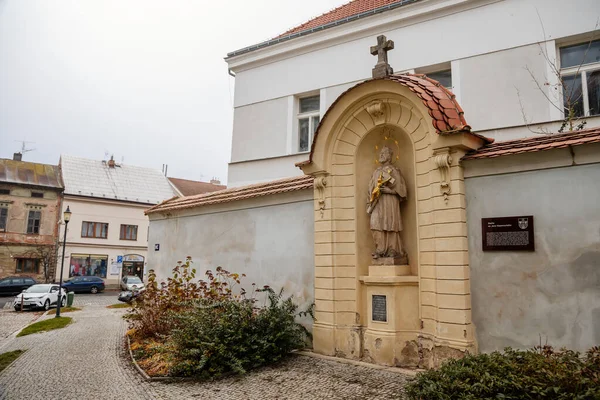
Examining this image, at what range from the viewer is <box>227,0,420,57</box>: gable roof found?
14703 millimetres

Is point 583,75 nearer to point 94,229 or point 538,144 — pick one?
point 538,144

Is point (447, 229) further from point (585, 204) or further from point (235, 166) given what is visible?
point (235, 166)

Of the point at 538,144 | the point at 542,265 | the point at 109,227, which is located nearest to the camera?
the point at 542,265

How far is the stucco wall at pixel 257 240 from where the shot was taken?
29.9ft

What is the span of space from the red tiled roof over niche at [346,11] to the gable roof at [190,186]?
2942cm

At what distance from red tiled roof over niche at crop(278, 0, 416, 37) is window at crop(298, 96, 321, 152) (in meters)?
2.62

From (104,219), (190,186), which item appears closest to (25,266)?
(104,219)

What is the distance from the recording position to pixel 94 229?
1436 inches

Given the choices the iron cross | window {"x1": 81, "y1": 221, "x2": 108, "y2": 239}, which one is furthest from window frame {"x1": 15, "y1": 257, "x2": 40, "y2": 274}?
the iron cross

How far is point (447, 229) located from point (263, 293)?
448 cm

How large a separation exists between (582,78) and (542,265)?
307 inches

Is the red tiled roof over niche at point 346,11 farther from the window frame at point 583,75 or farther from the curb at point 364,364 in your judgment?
the curb at point 364,364

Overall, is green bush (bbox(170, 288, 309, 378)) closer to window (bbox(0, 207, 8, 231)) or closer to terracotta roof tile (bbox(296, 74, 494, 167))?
terracotta roof tile (bbox(296, 74, 494, 167))

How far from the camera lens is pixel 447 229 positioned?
691 centimetres
